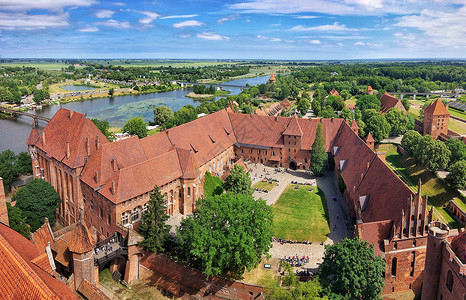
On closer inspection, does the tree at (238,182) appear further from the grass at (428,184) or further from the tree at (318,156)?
the grass at (428,184)

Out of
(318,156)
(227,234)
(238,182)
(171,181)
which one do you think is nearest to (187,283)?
(227,234)

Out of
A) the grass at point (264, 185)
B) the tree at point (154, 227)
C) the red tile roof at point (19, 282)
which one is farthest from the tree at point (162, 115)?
the red tile roof at point (19, 282)

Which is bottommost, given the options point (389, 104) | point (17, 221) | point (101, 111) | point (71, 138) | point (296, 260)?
point (296, 260)

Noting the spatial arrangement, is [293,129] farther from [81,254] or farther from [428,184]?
[81,254]

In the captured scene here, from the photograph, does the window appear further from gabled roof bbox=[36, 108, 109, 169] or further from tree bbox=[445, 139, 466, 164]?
tree bbox=[445, 139, 466, 164]

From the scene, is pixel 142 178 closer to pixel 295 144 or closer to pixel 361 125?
pixel 295 144

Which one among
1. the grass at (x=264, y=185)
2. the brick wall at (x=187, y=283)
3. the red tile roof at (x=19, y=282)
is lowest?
the brick wall at (x=187, y=283)
